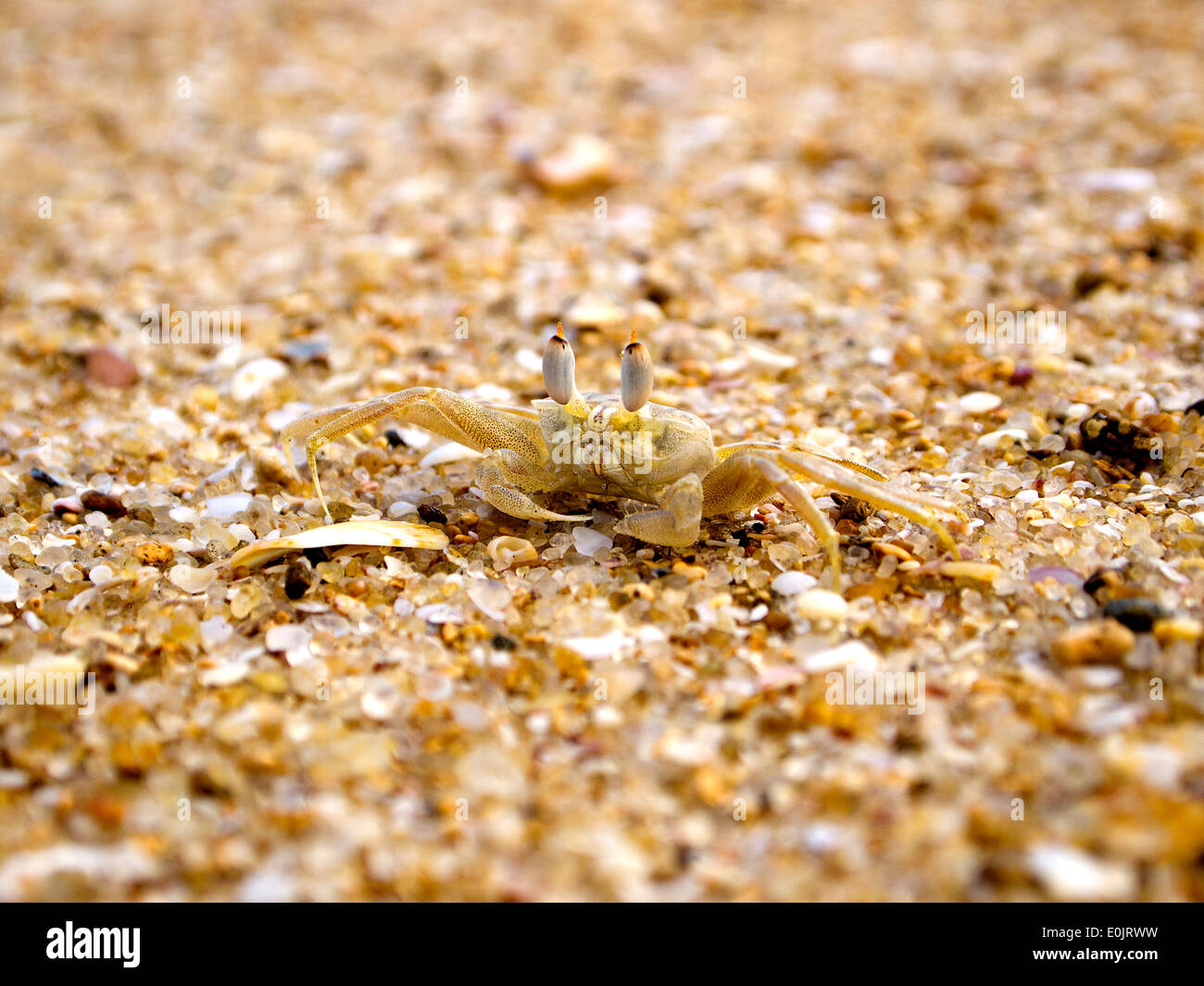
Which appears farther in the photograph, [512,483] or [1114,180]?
[1114,180]

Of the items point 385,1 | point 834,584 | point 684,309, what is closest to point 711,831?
point 834,584

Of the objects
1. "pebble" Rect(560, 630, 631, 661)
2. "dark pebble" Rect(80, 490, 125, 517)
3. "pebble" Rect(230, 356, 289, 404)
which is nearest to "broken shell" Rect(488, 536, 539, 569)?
"pebble" Rect(560, 630, 631, 661)

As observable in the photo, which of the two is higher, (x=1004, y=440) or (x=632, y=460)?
(x=1004, y=440)

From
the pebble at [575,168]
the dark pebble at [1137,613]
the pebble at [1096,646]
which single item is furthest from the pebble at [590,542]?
the pebble at [575,168]

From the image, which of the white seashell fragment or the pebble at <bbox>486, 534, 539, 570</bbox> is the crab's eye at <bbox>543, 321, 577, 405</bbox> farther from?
the white seashell fragment

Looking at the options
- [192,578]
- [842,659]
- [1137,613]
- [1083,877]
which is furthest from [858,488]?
[192,578]

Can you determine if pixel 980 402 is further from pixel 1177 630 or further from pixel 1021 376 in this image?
pixel 1177 630

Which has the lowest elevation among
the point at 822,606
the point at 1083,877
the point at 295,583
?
the point at 1083,877

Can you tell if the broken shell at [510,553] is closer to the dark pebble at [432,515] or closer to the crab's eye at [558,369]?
the dark pebble at [432,515]
